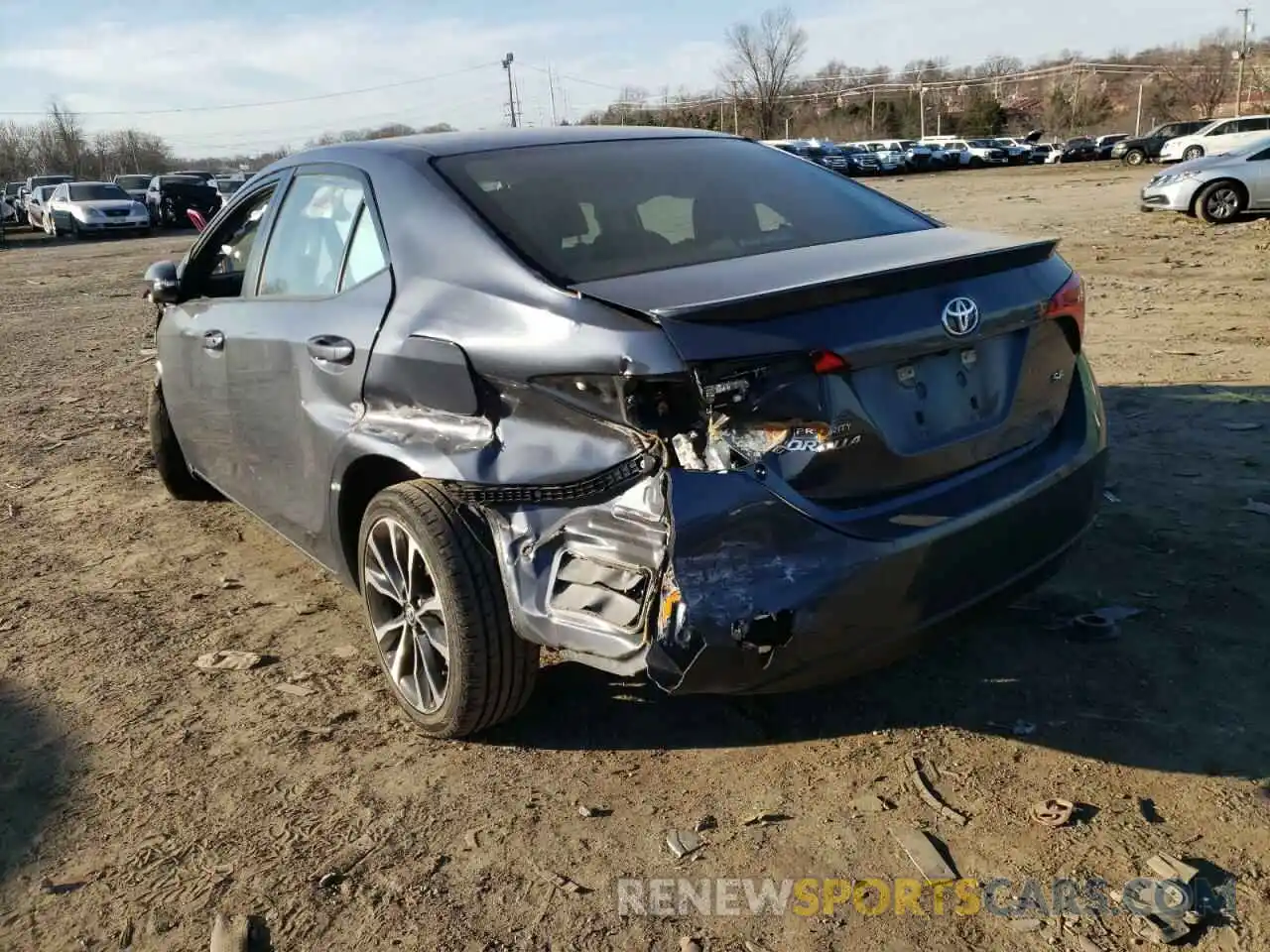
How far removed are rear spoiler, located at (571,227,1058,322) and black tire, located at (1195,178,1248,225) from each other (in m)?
14.7

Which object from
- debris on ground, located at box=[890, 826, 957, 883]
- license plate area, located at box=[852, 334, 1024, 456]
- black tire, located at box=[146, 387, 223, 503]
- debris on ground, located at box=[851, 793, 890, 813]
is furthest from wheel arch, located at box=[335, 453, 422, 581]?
black tire, located at box=[146, 387, 223, 503]

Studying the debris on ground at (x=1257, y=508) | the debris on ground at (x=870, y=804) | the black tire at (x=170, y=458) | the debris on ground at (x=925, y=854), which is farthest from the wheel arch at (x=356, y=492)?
the debris on ground at (x=1257, y=508)

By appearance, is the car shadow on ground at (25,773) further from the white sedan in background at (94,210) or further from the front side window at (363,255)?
the white sedan in background at (94,210)

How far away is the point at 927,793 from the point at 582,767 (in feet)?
2.98

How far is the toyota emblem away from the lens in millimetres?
2521

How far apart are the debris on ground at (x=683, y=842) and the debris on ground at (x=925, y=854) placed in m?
0.47

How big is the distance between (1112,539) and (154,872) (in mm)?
3436

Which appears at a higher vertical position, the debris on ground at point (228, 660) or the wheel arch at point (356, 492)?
the wheel arch at point (356, 492)

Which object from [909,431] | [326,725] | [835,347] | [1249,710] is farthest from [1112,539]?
[326,725]

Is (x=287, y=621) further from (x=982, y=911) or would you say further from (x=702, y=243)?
(x=982, y=911)

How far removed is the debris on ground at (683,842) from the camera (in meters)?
2.51

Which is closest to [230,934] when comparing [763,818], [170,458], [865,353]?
[763,818]

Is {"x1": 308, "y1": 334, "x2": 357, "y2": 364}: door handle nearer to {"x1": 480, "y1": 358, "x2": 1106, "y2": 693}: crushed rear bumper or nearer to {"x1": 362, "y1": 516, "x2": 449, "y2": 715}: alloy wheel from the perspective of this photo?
{"x1": 362, "y1": 516, "x2": 449, "y2": 715}: alloy wheel

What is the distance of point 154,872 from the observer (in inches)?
100
